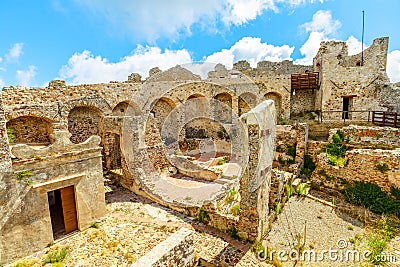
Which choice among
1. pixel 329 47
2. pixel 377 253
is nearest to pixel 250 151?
pixel 377 253

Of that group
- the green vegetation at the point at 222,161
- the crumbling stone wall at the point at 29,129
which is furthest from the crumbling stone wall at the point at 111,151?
the green vegetation at the point at 222,161

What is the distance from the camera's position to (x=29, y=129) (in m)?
10.8

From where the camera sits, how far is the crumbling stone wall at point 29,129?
33.6 ft

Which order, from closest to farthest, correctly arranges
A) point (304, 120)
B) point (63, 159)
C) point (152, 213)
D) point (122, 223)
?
point (63, 159)
point (122, 223)
point (152, 213)
point (304, 120)

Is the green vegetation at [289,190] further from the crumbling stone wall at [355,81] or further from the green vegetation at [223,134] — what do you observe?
the crumbling stone wall at [355,81]

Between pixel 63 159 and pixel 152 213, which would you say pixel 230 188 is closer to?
pixel 152 213

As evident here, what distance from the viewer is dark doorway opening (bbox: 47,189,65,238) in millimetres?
7537

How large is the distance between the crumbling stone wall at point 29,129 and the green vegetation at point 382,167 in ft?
49.6

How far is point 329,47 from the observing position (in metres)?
18.2

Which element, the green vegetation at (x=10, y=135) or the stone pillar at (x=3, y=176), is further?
the green vegetation at (x=10, y=135)

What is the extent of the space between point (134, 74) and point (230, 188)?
14.1 metres

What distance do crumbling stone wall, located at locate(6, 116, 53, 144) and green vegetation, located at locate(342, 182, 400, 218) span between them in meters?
14.5

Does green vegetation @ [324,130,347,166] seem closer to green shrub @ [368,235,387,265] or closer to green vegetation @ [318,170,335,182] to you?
green vegetation @ [318,170,335,182]

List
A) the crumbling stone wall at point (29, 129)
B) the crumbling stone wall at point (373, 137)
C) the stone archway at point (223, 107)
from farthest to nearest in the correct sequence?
the stone archway at point (223, 107) → the crumbling stone wall at point (373, 137) → the crumbling stone wall at point (29, 129)
